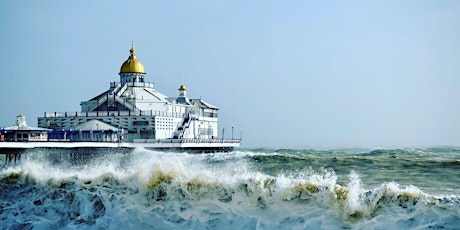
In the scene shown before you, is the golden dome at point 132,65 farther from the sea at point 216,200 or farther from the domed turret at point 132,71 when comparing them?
the sea at point 216,200

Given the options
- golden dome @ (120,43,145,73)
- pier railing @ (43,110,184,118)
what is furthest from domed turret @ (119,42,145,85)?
pier railing @ (43,110,184,118)

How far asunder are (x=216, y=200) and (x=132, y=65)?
2680 inches

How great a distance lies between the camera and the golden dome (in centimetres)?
8951

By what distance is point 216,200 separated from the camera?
928 inches

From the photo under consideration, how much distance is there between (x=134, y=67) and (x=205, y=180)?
6675cm

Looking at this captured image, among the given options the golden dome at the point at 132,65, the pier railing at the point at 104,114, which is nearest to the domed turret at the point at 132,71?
the golden dome at the point at 132,65

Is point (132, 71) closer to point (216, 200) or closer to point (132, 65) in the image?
point (132, 65)

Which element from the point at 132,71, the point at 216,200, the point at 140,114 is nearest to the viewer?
the point at 216,200

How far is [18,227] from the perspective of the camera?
980 inches

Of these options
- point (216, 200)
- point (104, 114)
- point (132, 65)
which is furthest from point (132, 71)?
point (216, 200)

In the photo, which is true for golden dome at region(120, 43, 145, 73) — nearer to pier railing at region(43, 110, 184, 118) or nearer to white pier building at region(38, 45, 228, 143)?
white pier building at region(38, 45, 228, 143)

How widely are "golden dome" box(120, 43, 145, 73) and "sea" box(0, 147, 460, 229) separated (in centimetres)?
5759

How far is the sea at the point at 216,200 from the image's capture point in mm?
20219

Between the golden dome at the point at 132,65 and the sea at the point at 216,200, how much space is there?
57595 mm
